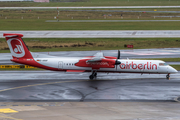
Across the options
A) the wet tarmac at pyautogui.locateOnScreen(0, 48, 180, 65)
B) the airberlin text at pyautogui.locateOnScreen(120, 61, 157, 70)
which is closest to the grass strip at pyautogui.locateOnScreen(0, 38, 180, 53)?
the wet tarmac at pyautogui.locateOnScreen(0, 48, 180, 65)

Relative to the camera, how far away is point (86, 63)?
3722cm

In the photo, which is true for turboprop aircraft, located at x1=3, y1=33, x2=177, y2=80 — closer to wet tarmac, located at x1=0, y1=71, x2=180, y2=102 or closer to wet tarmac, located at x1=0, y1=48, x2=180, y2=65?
wet tarmac, located at x1=0, y1=71, x2=180, y2=102

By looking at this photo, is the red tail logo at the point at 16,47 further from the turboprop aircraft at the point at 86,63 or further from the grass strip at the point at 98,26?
the grass strip at the point at 98,26

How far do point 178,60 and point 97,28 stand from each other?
4066 centimetres

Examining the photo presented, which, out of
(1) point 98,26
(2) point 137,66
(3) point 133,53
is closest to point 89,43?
(3) point 133,53

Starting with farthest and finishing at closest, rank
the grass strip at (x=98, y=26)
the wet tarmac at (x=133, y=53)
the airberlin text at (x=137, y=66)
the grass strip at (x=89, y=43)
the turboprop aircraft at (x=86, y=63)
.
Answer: the grass strip at (x=98, y=26) < the grass strip at (x=89, y=43) < the wet tarmac at (x=133, y=53) < the airberlin text at (x=137, y=66) < the turboprop aircraft at (x=86, y=63)

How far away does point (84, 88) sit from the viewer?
1288 inches

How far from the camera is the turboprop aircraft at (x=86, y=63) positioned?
3691 centimetres

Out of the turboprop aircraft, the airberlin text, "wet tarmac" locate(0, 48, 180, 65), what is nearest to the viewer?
the turboprop aircraft

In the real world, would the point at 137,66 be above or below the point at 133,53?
below

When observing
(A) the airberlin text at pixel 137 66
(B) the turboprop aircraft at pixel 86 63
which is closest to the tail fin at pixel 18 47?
(B) the turboprop aircraft at pixel 86 63

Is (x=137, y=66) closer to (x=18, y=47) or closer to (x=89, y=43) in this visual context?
(x=18, y=47)

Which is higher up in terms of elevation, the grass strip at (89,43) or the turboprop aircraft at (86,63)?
the grass strip at (89,43)

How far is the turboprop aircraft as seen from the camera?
36906 mm
